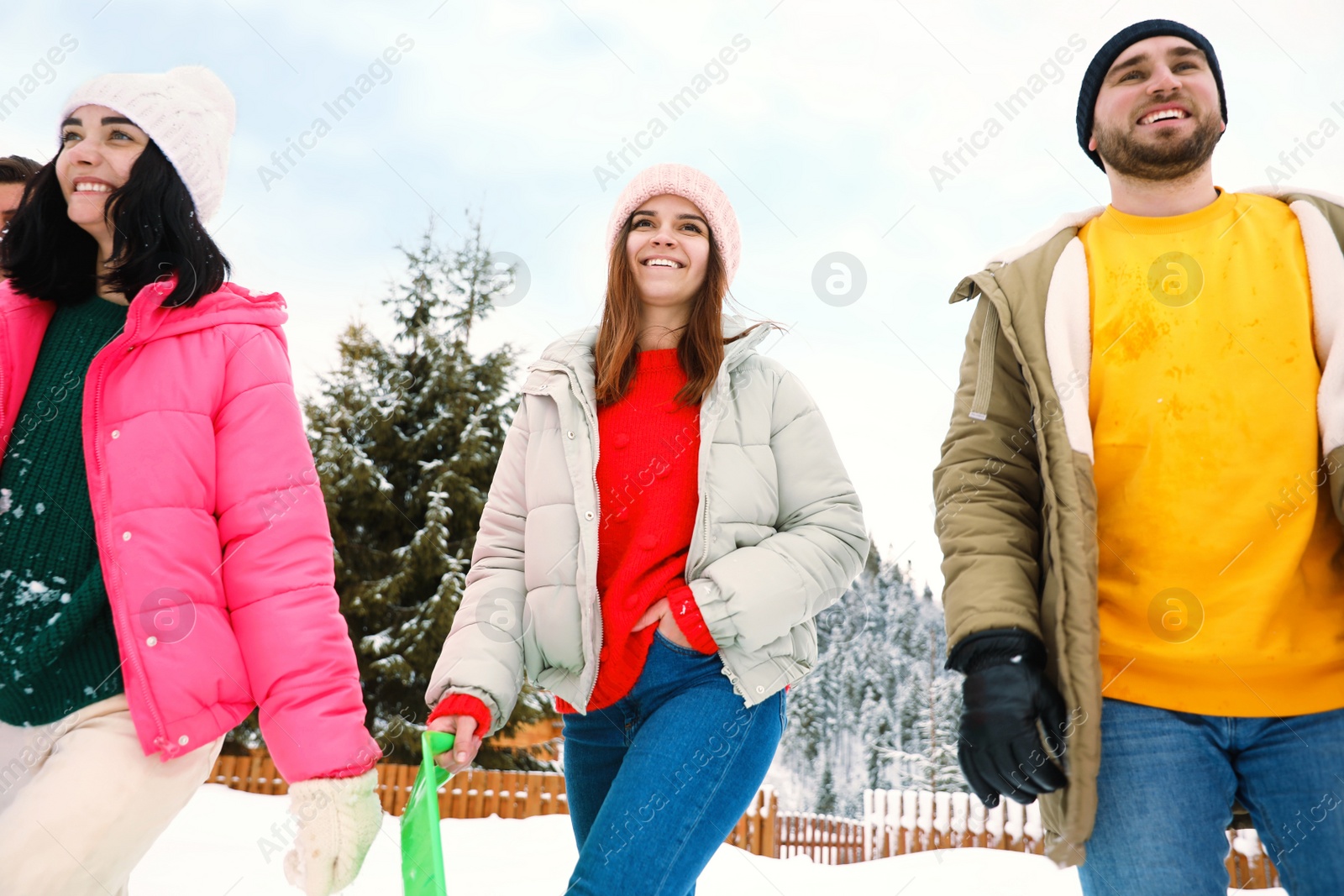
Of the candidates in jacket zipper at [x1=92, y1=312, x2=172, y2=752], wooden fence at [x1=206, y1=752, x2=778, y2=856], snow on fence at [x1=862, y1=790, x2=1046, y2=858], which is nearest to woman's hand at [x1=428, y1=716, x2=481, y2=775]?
jacket zipper at [x1=92, y1=312, x2=172, y2=752]

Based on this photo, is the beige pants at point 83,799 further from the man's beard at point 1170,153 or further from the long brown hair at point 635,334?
the man's beard at point 1170,153

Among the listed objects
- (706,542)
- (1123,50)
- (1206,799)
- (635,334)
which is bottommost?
(1206,799)

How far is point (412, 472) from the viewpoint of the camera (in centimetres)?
1421

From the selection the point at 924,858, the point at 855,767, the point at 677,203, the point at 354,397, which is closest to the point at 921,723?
the point at 855,767

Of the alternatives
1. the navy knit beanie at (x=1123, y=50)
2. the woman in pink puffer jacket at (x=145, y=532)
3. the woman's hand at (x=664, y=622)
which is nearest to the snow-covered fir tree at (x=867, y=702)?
the navy knit beanie at (x=1123, y=50)

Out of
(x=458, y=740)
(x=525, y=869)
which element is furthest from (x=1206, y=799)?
(x=525, y=869)

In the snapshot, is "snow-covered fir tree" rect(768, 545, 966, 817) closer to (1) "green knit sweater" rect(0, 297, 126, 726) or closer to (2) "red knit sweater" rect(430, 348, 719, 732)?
(2) "red knit sweater" rect(430, 348, 719, 732)

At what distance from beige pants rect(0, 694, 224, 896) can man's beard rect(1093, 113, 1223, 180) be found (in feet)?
7.75

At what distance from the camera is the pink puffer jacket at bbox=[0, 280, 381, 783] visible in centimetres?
195

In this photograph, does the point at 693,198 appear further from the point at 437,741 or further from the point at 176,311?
the point at 437,741

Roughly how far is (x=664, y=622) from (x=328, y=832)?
86 centimetres

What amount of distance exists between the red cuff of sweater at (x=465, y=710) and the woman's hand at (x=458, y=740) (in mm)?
11

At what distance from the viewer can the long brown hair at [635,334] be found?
8.77 feet

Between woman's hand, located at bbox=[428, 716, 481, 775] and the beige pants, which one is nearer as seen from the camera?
the beige pants
